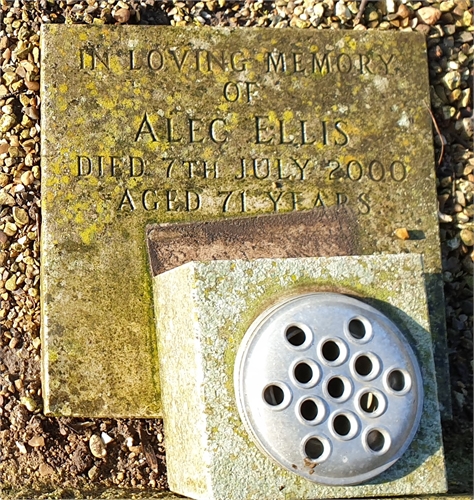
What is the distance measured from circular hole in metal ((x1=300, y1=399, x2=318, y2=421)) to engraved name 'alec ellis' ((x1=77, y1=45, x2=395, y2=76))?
1.74 meters

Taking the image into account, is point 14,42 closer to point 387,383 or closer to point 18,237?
point 18,237

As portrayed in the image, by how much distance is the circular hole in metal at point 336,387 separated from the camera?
329cm

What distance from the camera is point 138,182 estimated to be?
407 cm

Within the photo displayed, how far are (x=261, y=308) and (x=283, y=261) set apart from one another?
213 millimetres

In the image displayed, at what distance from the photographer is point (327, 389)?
3254 mm

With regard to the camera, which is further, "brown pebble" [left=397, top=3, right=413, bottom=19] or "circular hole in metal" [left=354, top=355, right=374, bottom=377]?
"brown pebble" [left=397, top=3, right=413, bottom=19]

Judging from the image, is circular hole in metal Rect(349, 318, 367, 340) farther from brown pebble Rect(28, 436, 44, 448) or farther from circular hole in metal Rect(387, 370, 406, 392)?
brown pebble Rect(28, 436, 44, 448)

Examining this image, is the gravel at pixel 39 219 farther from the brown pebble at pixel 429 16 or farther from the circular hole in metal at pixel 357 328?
the circular hole in metal at pixel 357 328

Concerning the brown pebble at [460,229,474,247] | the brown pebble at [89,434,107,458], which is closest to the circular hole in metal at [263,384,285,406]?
the brown pebble at [89,434,107,458]

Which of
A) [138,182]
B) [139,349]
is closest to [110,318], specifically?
[139,349]

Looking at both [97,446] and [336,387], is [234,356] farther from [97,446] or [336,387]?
[97,446]

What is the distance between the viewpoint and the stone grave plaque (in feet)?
12.9

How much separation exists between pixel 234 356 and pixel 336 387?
41cm

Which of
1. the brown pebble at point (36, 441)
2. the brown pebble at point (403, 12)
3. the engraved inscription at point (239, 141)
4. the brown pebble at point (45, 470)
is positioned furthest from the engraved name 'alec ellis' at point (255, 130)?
the brown pebble at point (45, 470)
